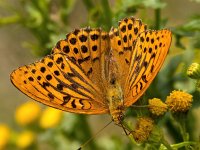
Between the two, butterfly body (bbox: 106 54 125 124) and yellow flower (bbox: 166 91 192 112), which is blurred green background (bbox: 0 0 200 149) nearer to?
yellow flower (bbox: 166 91 192 112)

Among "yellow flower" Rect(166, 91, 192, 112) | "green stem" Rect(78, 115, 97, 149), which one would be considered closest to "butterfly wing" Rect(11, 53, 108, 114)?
"yellow flower" Rect(166, 91, 192, 112)

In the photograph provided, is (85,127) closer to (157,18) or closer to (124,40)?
(157,18)

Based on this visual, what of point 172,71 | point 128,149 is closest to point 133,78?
point 172,71

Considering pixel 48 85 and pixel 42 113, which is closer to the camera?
pixel 48 85

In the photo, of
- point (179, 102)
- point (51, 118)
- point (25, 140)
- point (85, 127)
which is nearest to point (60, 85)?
point (179, 102)

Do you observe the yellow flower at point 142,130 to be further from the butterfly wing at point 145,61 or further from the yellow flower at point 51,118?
the yellow flower at point 51,118

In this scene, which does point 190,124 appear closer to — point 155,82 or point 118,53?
point 155,82
